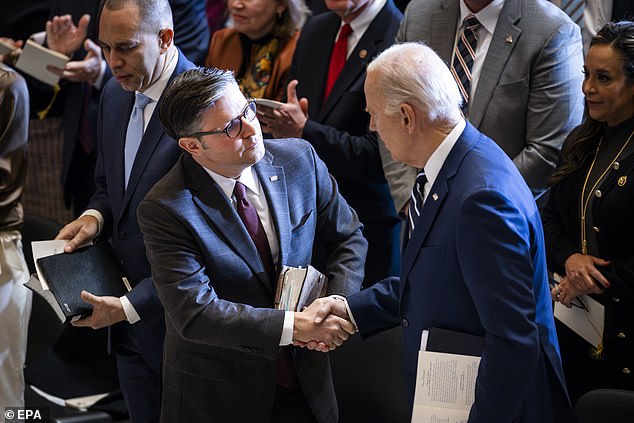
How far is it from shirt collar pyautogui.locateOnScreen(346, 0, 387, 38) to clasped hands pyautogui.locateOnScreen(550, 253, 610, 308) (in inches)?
52.6

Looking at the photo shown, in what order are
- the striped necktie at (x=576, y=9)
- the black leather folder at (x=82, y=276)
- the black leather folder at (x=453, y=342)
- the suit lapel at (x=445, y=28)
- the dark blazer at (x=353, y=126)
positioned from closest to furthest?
the black leather folder at (x=453, y=342), the black leather folder at (x=82, y=276), the suit lapel at (x=445, y=28), the dark blazer at (x=353, y=126), the striped necktie at (x=576, y=9)

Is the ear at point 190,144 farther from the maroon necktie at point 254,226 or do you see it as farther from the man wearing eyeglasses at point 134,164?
the man wearing eyeglasses at point 134,164

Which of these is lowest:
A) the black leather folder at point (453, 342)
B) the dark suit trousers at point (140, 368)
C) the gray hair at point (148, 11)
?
the dark suit trousers at point (140, 368)

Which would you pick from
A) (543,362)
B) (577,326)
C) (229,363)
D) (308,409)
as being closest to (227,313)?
(229,363)

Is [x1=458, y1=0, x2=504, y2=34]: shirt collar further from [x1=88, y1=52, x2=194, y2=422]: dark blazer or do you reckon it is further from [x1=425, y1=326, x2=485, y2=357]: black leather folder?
[x1=425, y1=326, x2=485, y2=357]: black leather folder

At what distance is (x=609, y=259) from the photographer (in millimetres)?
3074

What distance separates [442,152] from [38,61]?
2.77 metres

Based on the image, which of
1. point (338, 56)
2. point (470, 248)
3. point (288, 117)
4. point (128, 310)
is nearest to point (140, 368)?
point (128, 310)

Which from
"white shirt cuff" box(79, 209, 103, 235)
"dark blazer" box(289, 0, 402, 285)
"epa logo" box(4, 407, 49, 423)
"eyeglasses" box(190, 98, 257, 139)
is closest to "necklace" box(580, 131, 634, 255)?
"dark blazer" box(289, 0, 402, 285)

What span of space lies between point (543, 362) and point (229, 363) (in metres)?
0.90

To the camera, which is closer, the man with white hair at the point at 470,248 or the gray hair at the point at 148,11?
the man with white hair at the point at 470,248

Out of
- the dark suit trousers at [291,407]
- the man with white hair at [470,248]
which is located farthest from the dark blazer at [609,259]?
the dark suit trousers at [291,407]

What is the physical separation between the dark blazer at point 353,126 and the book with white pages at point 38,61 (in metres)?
1.24

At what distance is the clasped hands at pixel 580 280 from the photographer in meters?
3.02
